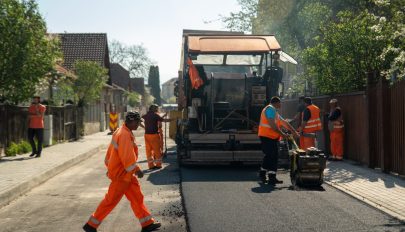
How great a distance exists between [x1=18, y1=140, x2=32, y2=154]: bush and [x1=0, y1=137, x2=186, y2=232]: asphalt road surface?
4.50m

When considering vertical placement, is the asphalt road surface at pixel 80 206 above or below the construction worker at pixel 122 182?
below

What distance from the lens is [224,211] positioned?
7500 mm

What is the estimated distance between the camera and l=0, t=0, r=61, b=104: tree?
592 inches

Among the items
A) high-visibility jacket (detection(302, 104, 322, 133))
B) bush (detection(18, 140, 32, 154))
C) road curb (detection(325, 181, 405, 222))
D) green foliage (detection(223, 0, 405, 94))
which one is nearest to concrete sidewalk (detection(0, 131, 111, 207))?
bush (detection(18, 140, 32, 154))

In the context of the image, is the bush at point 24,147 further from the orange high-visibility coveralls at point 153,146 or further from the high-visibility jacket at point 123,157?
the high-visibility jacket at point 123,157

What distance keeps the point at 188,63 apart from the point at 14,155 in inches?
237

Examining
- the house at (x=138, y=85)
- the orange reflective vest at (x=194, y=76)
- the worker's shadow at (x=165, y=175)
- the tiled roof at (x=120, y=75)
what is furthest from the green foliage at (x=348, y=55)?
the house at (x=138, y=85)

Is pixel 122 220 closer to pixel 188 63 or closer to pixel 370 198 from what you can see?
pixel 370 198

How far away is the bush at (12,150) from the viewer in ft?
50.3

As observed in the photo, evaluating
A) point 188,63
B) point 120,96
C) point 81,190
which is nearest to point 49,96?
point 188,63

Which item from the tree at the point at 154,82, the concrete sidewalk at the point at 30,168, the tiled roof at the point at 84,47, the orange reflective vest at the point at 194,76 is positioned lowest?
the concrete sidewalk at the point at 30,168

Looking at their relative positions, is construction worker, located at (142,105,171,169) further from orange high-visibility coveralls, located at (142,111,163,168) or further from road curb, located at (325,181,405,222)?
road curb, located at (325,181,405,222)

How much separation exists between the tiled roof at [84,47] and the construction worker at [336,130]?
2814 centimetres

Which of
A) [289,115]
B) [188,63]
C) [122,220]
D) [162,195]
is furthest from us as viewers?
[289,115]
